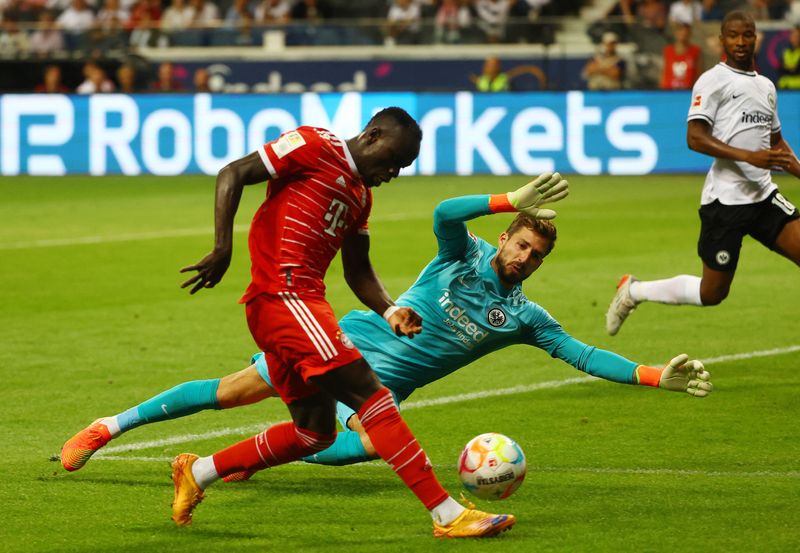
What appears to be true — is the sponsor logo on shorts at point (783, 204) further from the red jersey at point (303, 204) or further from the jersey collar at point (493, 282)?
the red jersey at point (303, 204)

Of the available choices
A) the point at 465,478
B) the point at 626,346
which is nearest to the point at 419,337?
the point at 465,478

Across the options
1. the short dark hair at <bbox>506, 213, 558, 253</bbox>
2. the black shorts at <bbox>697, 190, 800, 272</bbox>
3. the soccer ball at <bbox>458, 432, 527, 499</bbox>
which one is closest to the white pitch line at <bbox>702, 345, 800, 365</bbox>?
the black shorts at <bbox>697, 190, 800, 272</bbox>

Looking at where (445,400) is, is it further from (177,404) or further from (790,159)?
(790,159)

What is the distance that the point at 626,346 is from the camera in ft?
31.7

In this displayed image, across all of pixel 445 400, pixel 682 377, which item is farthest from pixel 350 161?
pixel 445 400

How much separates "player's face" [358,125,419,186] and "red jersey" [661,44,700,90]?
16.8 metres

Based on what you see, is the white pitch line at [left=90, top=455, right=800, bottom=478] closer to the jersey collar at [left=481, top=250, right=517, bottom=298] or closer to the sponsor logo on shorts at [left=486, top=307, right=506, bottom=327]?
the sponsor logo on shorts at [left=486, top=307, right=506, bottom=327]

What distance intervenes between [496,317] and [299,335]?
1.33m

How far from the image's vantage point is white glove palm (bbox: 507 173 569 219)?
533 cm

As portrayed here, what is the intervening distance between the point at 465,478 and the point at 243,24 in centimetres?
1967

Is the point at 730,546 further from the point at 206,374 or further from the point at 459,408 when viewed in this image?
the point at 206,374

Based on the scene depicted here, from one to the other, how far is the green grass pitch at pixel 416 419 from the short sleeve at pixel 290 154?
1385 mm

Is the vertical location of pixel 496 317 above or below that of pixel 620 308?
above

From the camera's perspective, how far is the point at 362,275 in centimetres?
562
